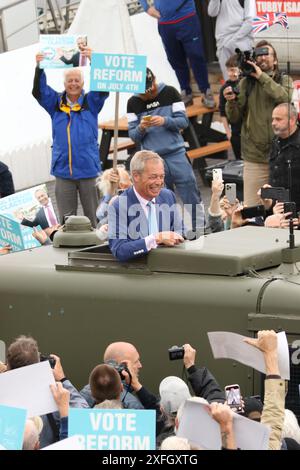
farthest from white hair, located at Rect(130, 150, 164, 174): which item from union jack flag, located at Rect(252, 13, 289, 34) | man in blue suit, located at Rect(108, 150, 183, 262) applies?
union jack flag, located at Rect(252, 13, 289, 34)

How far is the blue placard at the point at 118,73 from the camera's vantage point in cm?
1406

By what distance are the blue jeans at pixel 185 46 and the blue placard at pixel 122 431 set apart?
11611mm

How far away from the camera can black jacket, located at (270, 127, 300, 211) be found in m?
12.8

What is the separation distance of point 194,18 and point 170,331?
9.12 m

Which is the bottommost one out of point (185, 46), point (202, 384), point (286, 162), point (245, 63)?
point (202, 384)

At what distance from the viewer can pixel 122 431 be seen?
23.4 feet

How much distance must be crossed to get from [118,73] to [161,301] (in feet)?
15.6

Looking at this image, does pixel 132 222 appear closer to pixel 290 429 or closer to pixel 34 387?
pixel 34 387

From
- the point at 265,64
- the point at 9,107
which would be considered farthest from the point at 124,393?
the point at 9,107

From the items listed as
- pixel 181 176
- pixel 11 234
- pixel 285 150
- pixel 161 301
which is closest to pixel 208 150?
pixel 181 176

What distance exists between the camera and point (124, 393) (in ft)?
29.6

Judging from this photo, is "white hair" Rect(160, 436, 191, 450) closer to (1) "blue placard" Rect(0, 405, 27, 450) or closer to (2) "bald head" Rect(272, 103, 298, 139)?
(1) "blue placard" Rect(0, 405, 27, 450)

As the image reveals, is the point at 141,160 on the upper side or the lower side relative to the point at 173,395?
upper

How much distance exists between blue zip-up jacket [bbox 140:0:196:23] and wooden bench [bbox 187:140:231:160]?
1540 millimetres
